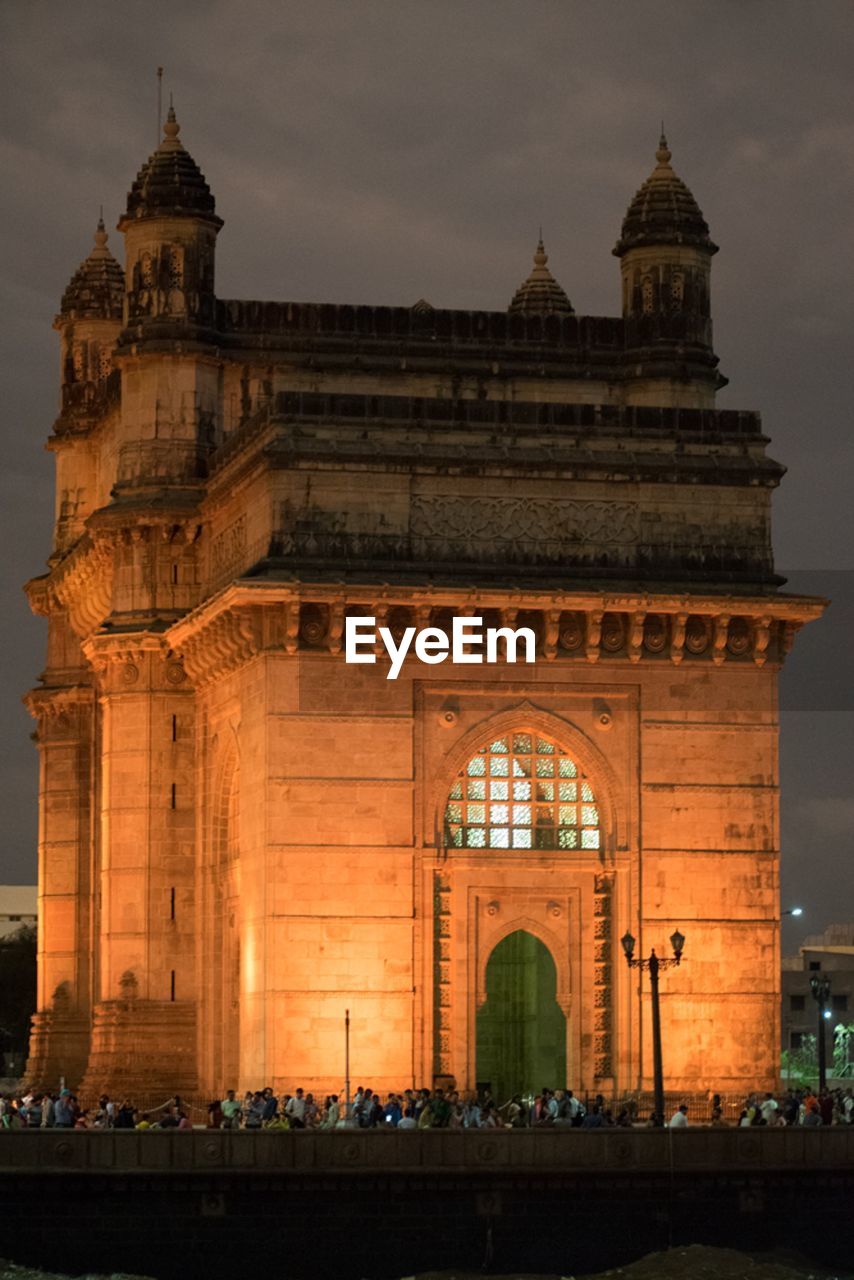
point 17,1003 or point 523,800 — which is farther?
point 17,1003

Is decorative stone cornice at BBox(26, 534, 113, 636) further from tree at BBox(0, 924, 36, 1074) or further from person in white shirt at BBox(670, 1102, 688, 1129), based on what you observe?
tree at BBox(0, 924, 36, 1074)

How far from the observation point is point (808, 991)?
450 feet

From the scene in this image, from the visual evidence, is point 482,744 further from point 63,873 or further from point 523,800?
point 63,873

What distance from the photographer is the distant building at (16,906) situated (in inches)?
6147

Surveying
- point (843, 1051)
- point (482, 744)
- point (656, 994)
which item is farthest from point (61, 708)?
point (843, 1051)

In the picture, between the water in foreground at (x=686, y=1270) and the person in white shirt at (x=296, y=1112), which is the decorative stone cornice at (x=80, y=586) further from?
the water in foreground at (x=686, y=1270)

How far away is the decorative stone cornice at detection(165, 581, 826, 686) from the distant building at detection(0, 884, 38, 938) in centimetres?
9622

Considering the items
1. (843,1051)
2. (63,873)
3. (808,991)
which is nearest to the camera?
(63,873)

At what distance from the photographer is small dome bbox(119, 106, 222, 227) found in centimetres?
6525

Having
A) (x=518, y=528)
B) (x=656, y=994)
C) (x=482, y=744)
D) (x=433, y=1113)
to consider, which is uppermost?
(x=518, y=528)

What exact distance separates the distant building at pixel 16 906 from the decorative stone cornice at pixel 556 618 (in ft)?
316

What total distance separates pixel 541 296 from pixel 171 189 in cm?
1346

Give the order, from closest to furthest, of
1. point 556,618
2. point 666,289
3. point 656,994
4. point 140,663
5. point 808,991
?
point 656,994
point 556,618
point 140,663
point 666,289
point 808,991

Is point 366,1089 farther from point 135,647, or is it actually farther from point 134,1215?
point 135,647
